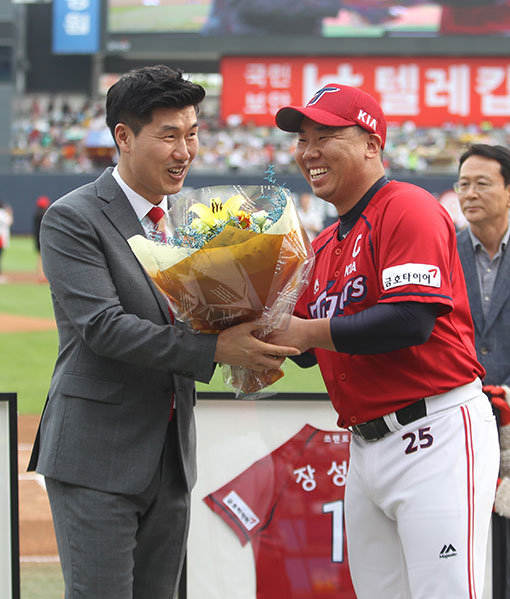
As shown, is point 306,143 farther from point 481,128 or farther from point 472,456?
point 481,128

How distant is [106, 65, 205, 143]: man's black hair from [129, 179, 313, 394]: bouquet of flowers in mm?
270

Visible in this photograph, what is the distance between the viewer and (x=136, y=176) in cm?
254

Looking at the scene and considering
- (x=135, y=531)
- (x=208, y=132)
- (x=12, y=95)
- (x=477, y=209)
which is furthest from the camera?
(x=12, y=95)

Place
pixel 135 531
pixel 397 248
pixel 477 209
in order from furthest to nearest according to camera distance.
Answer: pixel 477 209
pixel 135 531
pixel 397 248

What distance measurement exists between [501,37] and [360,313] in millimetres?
33941

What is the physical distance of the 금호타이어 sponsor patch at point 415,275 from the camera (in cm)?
225

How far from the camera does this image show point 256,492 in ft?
11.1

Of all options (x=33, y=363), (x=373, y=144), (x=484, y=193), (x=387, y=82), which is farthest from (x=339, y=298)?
(x=387, y=82)

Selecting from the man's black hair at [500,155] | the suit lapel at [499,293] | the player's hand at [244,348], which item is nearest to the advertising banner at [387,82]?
the man's black hair at [500,155]

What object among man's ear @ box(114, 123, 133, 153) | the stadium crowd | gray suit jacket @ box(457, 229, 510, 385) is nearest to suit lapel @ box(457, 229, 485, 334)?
gray suit jacket @ box(457, 229, 510, 385)

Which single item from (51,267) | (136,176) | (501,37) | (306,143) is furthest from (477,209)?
(501,37)

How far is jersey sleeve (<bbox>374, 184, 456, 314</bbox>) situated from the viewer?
2250mm

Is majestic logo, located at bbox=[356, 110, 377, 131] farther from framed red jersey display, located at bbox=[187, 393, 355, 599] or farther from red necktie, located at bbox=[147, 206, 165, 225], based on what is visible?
framed red jersey display, located at bbox=[187, 393, 355, 599]

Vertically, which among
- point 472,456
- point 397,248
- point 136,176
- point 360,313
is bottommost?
point 472,456
